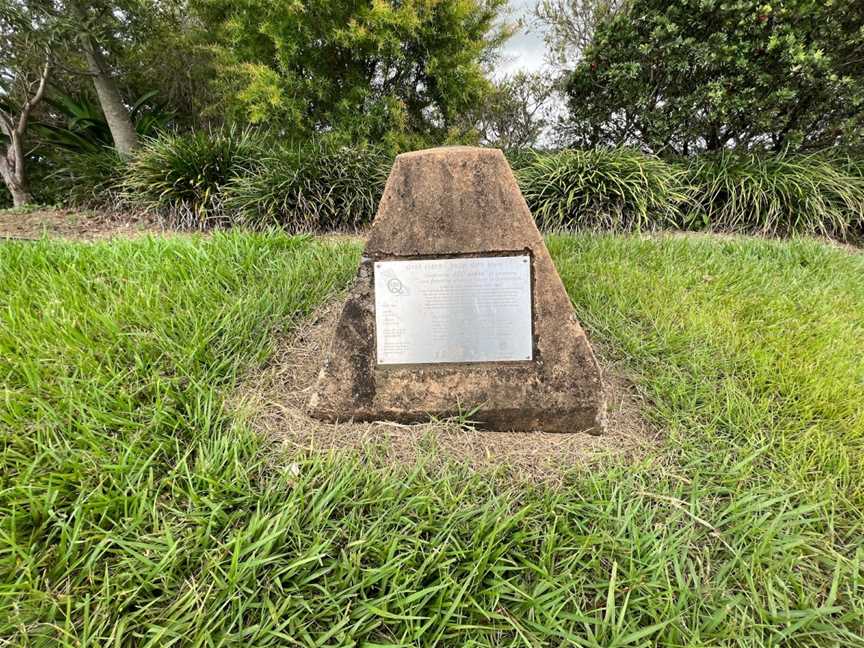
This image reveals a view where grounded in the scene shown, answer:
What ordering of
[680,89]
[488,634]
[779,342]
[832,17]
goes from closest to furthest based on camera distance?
[488,634] < [779,342] < [832,17] < [680,89]

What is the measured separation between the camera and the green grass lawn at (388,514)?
957 mm

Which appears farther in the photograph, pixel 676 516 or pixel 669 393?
pixel 669 393

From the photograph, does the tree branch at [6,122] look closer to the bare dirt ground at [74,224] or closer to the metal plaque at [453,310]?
the bare dirt ground at [74,224]

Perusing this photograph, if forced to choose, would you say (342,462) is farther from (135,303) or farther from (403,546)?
(135,303)

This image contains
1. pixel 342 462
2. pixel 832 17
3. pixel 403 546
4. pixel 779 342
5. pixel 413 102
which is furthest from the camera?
pixel 413 102

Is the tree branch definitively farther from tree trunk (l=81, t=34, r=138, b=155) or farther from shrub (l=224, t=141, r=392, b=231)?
shrub (l=224, t=141, r=392, b=231)

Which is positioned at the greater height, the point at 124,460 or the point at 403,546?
the point at 124,460

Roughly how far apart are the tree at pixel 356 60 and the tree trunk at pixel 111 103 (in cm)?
126

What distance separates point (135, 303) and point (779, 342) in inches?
118

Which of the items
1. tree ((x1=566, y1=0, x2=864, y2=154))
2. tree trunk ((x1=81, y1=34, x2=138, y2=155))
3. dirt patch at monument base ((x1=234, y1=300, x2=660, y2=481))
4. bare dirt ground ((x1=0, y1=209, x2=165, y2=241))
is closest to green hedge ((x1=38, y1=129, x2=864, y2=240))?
bare dirt ground ((x1=0, y1=209, x2=165, y2=241))

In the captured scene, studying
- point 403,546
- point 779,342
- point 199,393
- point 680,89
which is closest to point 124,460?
point 199,393

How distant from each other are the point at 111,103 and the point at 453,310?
18.0ft

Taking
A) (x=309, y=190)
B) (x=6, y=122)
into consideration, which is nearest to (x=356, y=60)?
(x=309, y=190)

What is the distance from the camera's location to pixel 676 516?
1180 millimetres
